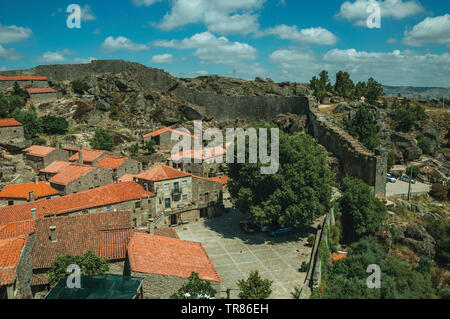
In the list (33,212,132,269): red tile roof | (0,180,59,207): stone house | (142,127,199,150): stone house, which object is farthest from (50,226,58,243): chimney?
(142,127,199,150): stone house

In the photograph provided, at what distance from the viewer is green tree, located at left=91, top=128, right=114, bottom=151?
154ft

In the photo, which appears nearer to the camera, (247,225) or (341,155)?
(247,225)

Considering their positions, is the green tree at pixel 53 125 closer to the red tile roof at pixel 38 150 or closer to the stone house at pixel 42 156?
the red tile roof at pixel 38 150

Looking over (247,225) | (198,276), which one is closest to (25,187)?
(247,225)

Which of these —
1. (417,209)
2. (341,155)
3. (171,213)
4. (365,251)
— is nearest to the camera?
(365,251)

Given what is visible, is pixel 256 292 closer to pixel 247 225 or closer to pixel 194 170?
pixel 247 225

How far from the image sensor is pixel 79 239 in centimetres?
1986

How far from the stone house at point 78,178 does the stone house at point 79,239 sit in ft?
44.6

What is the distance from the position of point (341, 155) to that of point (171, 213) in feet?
64.0

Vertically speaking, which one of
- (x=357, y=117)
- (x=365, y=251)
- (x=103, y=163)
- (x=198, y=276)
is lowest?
(x=365, y=251)

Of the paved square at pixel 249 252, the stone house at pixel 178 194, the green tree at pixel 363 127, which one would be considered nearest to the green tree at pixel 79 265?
the paved square at pixel 249 252

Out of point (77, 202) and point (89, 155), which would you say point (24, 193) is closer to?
point (77, 202)
